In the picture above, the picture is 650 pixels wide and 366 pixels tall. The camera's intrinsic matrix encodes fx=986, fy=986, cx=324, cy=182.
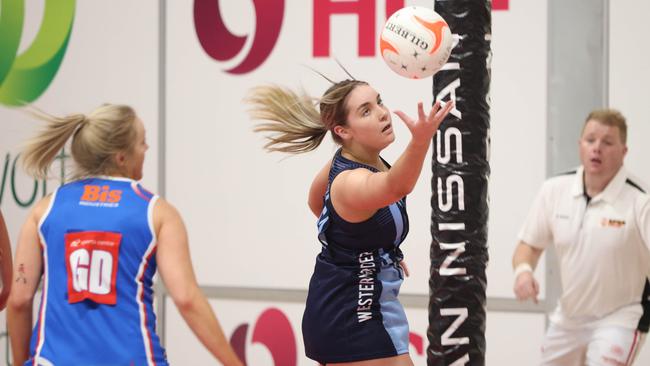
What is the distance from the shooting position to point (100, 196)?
145 inches

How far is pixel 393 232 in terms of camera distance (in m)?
4.07

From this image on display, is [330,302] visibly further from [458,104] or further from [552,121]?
[552,121]

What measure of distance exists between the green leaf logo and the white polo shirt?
4.14 m

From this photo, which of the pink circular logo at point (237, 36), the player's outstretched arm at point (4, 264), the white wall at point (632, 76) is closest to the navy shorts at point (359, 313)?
the player's outstretched arm at point (4, 264)

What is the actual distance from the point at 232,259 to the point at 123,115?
398 centimetres

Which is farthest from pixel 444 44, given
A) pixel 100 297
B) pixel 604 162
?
pixel 604 162

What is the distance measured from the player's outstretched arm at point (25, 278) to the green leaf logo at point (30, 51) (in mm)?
4694

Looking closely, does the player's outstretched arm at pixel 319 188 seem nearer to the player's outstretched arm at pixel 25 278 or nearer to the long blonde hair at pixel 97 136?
the long blonde hair at pixel 97 136

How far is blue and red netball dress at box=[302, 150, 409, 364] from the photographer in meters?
4.06

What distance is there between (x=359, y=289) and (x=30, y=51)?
5101 millimetres

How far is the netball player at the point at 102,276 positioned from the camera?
11.8 ft

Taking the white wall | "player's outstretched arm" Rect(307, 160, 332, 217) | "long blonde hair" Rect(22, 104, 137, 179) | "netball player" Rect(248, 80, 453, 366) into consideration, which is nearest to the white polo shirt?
the white wall

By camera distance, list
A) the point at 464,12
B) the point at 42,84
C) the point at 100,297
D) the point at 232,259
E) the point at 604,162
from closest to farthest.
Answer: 1. the point at 100,297
2. the point at 464,12
3. the point at 604,162
4. the point at 232,259
5. the point at 42,84

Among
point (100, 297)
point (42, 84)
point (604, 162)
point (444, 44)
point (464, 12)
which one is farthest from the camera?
point (42, 84)
